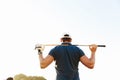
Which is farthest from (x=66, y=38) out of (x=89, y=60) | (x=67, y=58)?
(x=89, y=60)

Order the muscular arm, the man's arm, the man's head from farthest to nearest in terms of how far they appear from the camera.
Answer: the man's head
the man's arm
the muscular arm

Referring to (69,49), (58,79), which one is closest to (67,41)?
(69,49)

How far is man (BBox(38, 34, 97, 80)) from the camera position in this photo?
11883 mm

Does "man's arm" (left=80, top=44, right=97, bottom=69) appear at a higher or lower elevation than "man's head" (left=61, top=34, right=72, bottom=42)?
lower

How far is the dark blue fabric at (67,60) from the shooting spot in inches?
468

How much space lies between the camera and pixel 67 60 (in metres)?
11.9

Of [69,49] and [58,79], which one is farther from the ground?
[69,49]

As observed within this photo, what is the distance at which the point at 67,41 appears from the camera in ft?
39.6

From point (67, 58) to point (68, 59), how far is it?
4 cm

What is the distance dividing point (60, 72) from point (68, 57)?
434 mm

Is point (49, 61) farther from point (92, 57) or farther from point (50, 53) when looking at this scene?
point (92, 57)

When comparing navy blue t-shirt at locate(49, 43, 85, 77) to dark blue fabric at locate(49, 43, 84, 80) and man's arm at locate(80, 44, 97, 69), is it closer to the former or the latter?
dark blue fabric at locate(49, 43, 84, 80)

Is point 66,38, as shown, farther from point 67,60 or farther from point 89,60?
point 89,60

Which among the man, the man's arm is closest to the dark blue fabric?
the man
